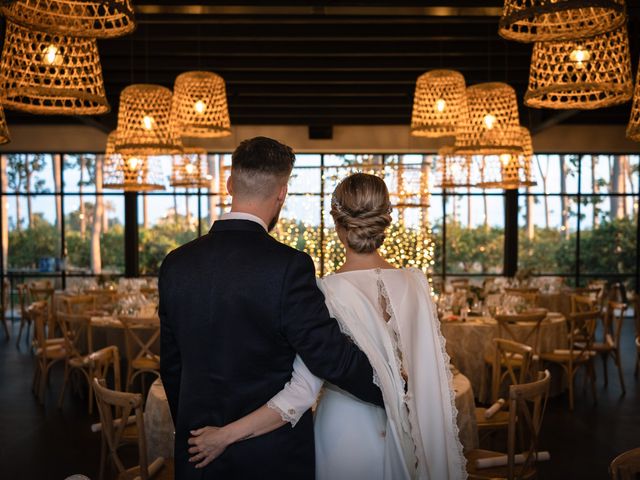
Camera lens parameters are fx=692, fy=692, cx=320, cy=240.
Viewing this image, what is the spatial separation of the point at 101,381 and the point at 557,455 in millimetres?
3502

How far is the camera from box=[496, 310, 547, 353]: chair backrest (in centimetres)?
641

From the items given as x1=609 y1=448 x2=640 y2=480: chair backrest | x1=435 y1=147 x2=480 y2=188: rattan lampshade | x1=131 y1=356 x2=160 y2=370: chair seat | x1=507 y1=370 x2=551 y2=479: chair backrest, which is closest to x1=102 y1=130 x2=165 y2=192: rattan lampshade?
x1=131 y1=356 x2=160 y2=370: chair seat

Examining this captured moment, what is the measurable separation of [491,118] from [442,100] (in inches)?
17.5

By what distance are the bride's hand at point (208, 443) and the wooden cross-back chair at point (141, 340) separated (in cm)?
456

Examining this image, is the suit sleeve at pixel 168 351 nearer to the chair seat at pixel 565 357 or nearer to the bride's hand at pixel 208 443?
the bride's hand at pixel 208 443

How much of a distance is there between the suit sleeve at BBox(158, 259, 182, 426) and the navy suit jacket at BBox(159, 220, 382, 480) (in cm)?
1

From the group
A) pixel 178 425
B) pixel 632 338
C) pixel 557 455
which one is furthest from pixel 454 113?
pixel 632 338

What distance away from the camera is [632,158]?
13.8 m

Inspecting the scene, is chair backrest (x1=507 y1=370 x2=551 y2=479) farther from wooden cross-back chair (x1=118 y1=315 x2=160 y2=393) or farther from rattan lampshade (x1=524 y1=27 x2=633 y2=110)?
wooden cross-back chair (x1=118 y1=315 x2=160 y2=393)

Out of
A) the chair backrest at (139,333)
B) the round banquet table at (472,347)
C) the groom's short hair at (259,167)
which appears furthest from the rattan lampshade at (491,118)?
the groom's short hair at (259,167)

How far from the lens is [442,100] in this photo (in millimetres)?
5750

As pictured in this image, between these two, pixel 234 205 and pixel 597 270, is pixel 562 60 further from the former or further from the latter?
pixel 597 270

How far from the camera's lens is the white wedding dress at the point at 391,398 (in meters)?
2.17

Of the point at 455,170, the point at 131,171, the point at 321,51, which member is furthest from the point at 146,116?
the point at 455,170
